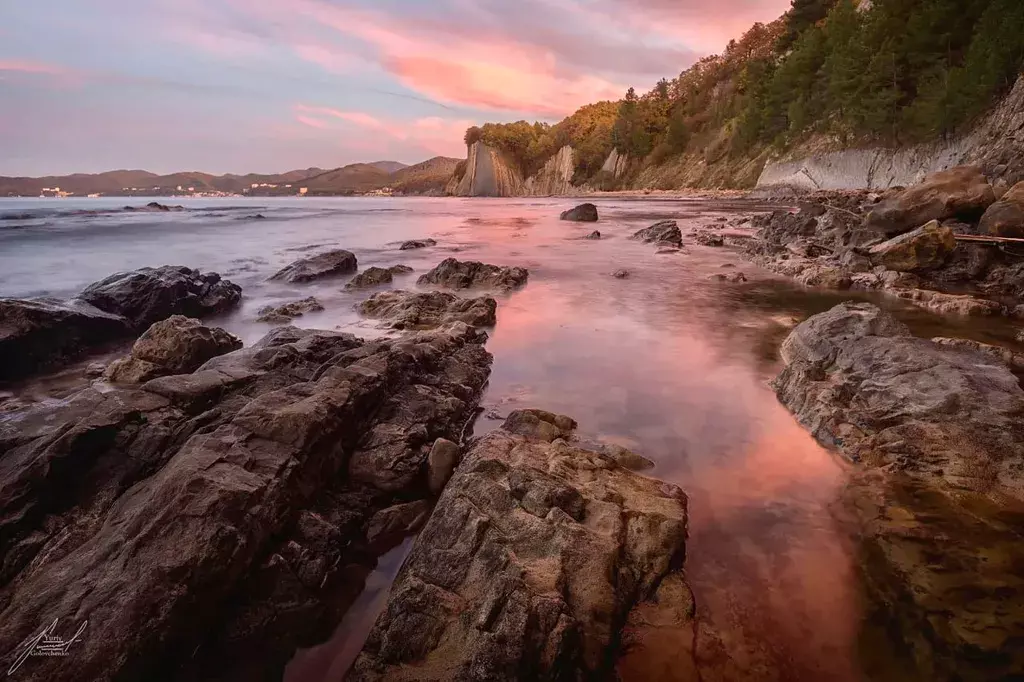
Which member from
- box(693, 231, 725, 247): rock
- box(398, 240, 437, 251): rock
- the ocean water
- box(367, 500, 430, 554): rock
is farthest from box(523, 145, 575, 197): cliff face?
box(367, 500, 430, 554): rock

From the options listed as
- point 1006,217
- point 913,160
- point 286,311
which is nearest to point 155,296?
point 286,311

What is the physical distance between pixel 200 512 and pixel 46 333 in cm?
686

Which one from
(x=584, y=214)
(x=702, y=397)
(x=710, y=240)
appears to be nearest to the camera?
(x=702, y=397)

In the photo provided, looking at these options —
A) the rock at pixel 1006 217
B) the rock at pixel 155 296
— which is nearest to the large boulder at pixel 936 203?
the rock at pixel 1006 217

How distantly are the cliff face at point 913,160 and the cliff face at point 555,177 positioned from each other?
2495 inches

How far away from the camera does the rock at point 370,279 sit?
1308 centimetres

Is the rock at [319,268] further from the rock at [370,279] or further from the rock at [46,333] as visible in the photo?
the rock at [46,333]

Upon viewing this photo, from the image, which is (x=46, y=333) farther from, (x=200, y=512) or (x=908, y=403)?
(x=908, y=403)

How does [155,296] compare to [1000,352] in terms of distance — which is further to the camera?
[155,296]

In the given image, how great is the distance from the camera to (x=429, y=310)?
946 cm

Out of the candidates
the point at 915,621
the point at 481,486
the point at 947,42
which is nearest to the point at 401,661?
the point at 481,486

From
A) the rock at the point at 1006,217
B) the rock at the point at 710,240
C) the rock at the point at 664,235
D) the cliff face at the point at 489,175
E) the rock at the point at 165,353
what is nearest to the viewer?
the rock at the point at 165,353

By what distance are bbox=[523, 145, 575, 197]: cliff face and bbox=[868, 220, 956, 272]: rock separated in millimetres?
107115

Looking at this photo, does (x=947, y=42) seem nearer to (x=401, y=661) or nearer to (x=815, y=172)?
(x=815, y=172)
